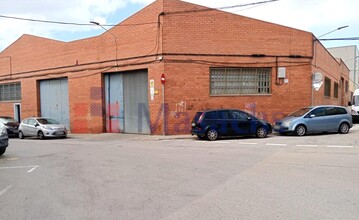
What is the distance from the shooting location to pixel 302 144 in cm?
1231

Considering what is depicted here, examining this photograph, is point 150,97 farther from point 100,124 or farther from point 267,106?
point 267,106

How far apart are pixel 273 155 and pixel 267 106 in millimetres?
8975

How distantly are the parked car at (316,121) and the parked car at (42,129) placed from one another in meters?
12.5

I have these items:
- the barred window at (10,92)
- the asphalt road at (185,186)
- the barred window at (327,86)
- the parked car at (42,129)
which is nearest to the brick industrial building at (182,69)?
the parked car at (42,129)

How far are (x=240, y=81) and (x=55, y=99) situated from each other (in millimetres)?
14182

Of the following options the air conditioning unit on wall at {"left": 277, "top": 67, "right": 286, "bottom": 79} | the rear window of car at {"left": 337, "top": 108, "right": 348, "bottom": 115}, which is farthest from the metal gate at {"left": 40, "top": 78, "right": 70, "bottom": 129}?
the rear window of car at {"left": 337, "top": 108, "right": 348, "bottom": 115}

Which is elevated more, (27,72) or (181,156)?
(27,72)

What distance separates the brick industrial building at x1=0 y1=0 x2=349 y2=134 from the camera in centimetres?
1711

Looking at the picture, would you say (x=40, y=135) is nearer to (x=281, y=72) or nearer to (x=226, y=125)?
(x=226, y=125)

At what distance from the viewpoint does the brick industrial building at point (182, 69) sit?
17109mm

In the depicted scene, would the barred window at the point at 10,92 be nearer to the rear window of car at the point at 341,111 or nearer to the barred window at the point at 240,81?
the barred window at the point at 240,81

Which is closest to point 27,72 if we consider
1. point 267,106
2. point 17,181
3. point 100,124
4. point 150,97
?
point 100,124

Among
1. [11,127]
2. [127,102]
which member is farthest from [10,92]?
[127,102]

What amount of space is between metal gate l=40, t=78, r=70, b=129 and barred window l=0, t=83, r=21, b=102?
3.59 meters
